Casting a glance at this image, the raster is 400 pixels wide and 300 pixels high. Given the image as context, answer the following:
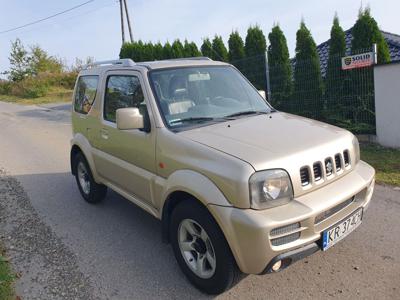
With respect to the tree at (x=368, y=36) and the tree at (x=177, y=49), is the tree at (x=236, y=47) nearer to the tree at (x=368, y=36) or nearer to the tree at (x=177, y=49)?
the tree at (x=177, y=49)

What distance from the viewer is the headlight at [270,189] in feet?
9.00

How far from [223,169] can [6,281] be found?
7.46ft

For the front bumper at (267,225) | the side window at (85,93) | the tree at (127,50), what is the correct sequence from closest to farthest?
the front bumper at (267,225) → the side window at (85,93) → the tree at (127,50)

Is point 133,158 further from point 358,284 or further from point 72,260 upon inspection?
point 358,284

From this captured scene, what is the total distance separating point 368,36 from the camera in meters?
8.89

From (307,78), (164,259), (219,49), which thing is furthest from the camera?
(219,49)

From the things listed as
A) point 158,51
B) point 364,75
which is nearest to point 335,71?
point 364,75

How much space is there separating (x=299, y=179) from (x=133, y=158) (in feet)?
6.01

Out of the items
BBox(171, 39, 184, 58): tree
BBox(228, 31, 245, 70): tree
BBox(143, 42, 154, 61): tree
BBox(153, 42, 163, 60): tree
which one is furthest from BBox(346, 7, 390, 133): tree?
BBox(143, 42, 154, 61): tree

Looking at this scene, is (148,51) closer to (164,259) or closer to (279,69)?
(279,69)

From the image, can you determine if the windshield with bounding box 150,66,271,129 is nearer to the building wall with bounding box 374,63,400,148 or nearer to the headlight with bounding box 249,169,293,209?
the headlight with bounding box 249,169,293,209

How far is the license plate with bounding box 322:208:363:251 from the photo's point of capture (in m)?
2.92

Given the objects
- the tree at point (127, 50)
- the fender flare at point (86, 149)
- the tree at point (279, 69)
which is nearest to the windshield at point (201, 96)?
the fender flare at point (86, 149)

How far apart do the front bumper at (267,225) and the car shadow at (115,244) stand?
2.45 feet
